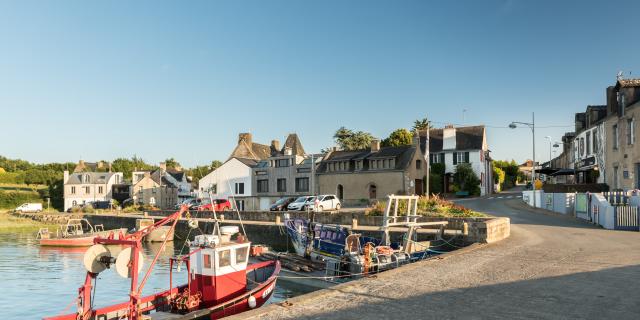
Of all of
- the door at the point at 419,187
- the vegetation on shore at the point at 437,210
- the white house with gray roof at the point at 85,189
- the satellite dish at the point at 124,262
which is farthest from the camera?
the white house with gray roof at the point at 85,189

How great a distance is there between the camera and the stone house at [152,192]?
8175 cm

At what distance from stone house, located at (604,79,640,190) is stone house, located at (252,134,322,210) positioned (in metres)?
29.8

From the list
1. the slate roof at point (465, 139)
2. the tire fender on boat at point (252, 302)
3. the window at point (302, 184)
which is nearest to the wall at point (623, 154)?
the slate roof at point (465, 139)

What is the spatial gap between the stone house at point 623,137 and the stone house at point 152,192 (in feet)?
215

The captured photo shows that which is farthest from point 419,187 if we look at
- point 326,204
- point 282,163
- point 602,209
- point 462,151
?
point 602,209

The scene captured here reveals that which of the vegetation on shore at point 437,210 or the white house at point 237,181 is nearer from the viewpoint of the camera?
the vegetation on shore at point 437,210

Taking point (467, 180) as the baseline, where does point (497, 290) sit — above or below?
below

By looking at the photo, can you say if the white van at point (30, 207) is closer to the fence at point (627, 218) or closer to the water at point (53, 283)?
the water at point (53, 283)

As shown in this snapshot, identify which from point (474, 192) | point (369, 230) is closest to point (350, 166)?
point (474, 192)

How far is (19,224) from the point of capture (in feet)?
211

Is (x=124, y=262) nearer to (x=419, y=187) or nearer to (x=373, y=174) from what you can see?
(x=373, y=174)

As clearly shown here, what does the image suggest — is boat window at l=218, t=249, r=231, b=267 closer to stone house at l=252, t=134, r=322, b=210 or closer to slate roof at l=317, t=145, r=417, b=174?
slate roof at l=317, t=145, r=417, b=174

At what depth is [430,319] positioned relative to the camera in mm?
9492

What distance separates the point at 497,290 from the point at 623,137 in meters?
28.1
